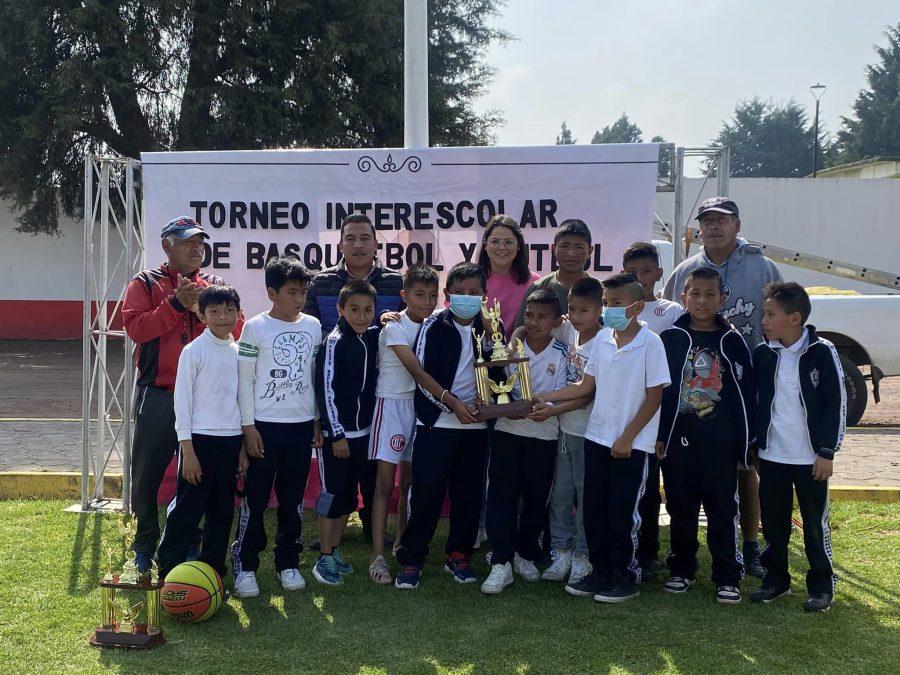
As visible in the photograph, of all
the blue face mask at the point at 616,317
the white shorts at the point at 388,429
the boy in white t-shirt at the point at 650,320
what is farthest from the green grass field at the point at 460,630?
the blue face mask at the point at 616,317

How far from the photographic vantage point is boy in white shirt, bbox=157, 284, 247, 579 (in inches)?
153

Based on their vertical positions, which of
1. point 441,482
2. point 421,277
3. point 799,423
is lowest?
point 441,482

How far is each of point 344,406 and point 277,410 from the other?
0.34m

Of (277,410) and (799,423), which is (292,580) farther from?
(799,423)

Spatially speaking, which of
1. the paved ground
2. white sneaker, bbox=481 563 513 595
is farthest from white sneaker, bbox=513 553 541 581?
the paved ground

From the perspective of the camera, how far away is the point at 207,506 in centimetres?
407

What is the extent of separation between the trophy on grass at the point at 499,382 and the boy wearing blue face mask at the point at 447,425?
9 cm

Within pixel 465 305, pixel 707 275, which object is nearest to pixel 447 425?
pixel 465 305

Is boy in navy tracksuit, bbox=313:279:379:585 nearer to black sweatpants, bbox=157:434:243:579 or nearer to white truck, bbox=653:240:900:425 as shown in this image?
black sweatpants, bbox=157:434:243:579

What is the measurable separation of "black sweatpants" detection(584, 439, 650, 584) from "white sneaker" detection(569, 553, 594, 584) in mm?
107

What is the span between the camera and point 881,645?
11.5 feet

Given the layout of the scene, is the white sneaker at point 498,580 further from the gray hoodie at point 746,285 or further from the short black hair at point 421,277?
the gray hoodie at point 746,285

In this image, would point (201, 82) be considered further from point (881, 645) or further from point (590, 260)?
point (881, 645)

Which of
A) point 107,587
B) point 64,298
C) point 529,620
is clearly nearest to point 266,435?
point 107,587
